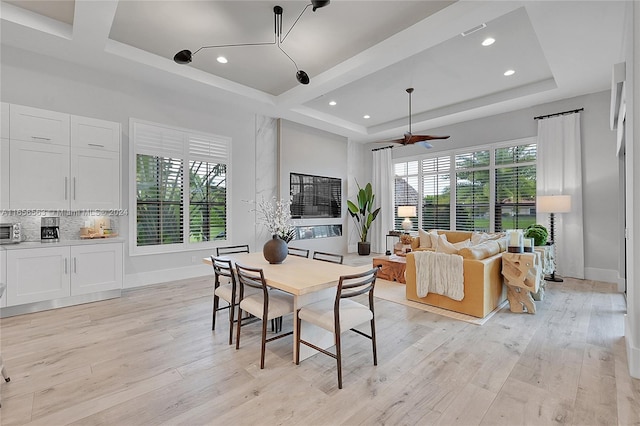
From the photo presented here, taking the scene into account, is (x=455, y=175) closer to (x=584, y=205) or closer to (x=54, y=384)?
(x=584, y=205)

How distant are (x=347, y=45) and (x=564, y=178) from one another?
15.2 ft

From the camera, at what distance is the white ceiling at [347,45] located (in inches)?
126

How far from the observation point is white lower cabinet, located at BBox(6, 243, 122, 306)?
3404 mm

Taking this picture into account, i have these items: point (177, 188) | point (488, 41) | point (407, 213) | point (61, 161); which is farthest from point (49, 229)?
point (407, 213)

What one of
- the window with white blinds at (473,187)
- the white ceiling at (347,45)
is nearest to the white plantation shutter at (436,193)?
the window with white blinds at (473,187)

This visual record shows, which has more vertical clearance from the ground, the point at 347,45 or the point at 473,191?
the point at 347,45

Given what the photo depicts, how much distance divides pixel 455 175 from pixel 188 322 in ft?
21.1

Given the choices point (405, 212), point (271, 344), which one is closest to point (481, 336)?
point (271, 344)

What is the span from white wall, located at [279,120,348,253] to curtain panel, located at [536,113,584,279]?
441cm

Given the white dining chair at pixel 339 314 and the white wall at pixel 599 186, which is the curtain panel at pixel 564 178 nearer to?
the white wall at pixel 599 186

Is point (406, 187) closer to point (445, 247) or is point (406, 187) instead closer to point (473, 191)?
point (473, 191)

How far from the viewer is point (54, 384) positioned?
2.14 metres

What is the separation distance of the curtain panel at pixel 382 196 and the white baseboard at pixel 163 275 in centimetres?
479

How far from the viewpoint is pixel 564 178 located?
212 inches
